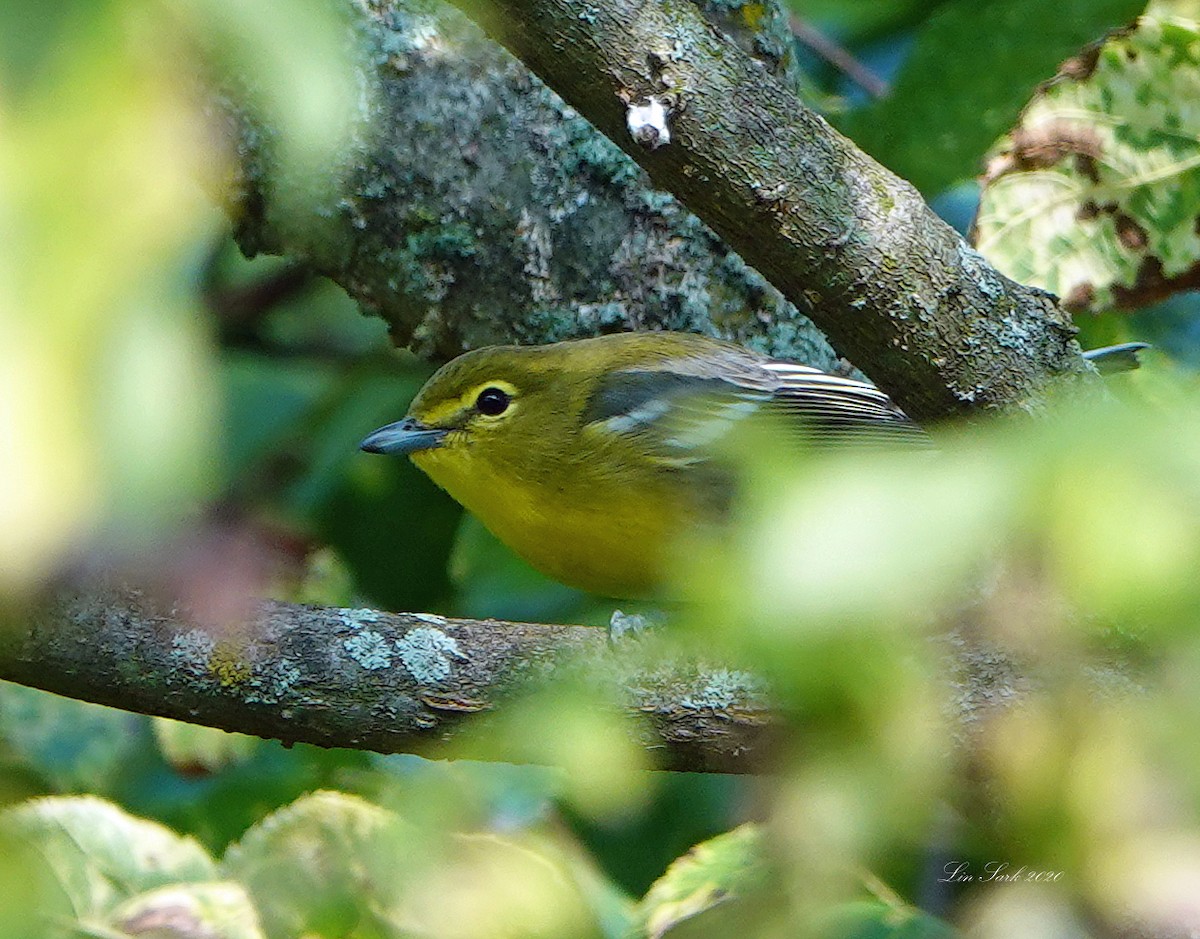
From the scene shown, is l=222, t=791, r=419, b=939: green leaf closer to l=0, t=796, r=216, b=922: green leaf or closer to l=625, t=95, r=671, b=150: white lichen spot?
l=0, t=796, r=216, b=922: green leaf

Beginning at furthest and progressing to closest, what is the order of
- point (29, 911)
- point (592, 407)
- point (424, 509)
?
point (424, 509) → point (592, 407) → point (29, 911)

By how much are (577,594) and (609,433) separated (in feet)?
2.26

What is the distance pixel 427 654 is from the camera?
238 cm

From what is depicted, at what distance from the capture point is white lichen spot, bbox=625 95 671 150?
83.0 inches

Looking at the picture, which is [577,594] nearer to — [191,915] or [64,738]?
[64,738]

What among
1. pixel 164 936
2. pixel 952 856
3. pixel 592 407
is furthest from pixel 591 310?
pixel 164 936

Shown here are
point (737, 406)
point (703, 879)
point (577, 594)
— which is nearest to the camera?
point (703, 879)

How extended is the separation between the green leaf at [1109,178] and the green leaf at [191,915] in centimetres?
206

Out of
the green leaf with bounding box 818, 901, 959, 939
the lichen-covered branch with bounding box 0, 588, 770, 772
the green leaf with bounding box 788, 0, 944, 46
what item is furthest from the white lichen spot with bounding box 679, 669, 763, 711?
the green leaf with bounding box 788, 0, 944, 46

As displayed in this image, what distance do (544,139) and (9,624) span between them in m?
1.62

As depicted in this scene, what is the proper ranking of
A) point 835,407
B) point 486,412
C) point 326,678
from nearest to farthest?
1. point 326,678
2. point 835,407
3. point 486,412

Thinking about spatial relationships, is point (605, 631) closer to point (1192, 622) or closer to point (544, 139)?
point (544, 139)

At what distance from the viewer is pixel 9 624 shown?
2.32 m

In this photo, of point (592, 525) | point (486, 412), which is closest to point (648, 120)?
point (592, 525)
